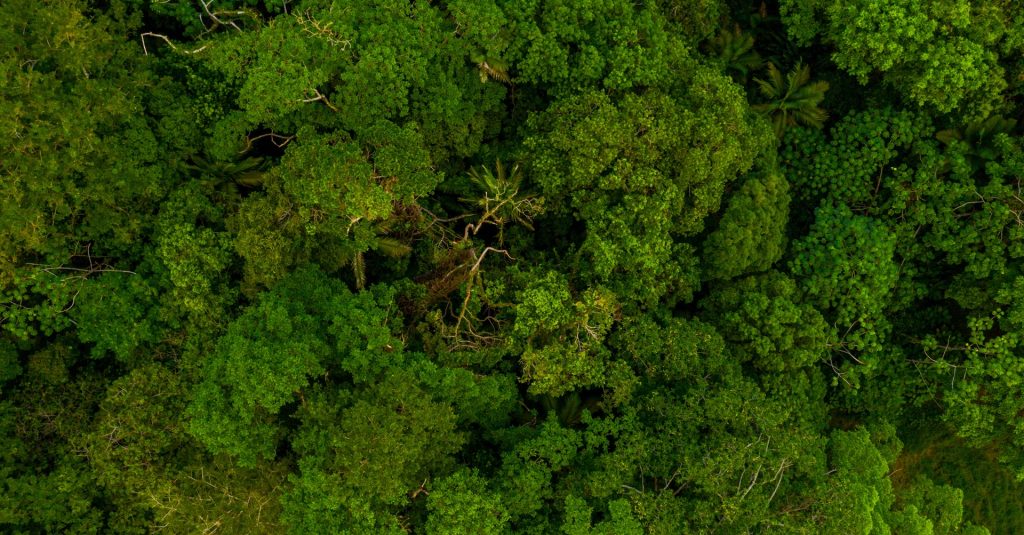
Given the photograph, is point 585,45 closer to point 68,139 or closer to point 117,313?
point 68,139

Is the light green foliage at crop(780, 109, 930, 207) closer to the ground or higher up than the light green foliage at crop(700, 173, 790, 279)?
higher up

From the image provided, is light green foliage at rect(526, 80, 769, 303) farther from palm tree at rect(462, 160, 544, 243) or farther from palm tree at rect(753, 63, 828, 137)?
palm tree at rect(753, 63, 828, 137)

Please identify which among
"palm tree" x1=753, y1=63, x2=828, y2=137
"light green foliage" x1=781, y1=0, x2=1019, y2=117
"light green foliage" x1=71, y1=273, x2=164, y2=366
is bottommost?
"light green foliage" x1=71, y1=273, x2=164, y2=366

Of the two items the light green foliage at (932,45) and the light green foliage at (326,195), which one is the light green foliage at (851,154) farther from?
the light green foliage at (326,195)

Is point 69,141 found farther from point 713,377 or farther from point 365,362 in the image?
point 713,377

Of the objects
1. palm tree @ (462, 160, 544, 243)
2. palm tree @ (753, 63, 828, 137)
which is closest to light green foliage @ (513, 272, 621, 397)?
palm tree @ (462, 160, 544, 243)

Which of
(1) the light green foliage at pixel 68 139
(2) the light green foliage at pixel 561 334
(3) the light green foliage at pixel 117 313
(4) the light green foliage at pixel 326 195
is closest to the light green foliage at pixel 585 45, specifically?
(4) the light green foliage at pixel 326 195
